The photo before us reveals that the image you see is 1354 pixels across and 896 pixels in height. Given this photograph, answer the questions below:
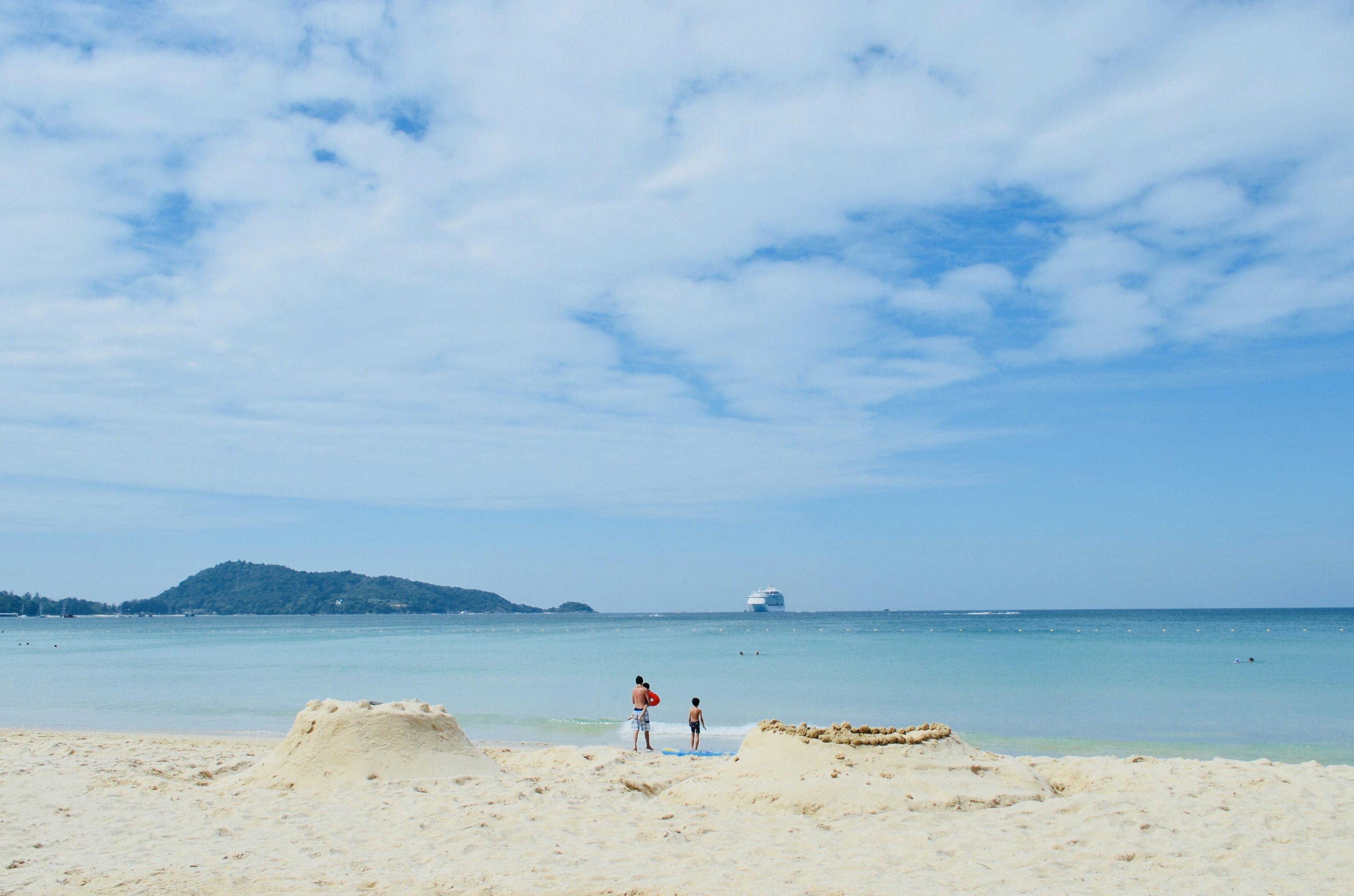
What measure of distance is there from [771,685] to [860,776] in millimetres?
18592

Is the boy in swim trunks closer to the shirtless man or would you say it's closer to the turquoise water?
the shirtless man

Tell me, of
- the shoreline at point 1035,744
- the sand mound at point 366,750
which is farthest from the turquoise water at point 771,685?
the sand mound at point 366,750

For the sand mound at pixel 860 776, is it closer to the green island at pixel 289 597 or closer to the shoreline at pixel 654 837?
the shoreline at pixel 654 837

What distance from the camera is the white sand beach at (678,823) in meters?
6.30

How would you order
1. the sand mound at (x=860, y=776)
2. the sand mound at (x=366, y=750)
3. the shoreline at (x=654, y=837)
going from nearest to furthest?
the shoreline at (x=654, y=837) < the sand mound at (x=860, y=776) < the sand mound at (x=366, y=750)

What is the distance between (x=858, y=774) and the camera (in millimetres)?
8820

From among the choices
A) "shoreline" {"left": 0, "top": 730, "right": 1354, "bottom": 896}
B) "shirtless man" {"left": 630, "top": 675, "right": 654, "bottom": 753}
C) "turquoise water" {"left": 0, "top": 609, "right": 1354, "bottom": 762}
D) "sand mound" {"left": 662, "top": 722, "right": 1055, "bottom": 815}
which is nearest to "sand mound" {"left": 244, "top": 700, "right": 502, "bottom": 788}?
"shoreline" {"left": 0, "top": 730, "right": 1354, "bottom": 896}

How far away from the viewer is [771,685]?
26859 mm

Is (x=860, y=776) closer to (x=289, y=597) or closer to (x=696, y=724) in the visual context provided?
(x=696, y=724)

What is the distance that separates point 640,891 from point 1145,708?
19273 mm

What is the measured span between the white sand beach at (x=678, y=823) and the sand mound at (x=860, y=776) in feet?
0.09

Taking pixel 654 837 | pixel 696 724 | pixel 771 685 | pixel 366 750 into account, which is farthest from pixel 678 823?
pixel 771 685

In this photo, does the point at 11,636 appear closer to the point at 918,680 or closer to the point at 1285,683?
the point at 918,680

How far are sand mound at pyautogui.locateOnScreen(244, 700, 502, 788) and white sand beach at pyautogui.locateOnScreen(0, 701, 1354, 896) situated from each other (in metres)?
0.03
